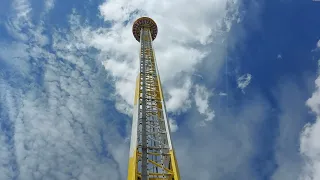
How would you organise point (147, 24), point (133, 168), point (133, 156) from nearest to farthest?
point (133, 168), point (133, 156), point (147, 24)

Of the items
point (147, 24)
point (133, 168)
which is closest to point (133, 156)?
point (133, 168)

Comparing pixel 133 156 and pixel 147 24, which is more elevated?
pixel 147 24

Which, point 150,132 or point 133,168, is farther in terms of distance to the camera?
point 150,132

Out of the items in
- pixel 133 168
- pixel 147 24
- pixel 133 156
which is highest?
pixel 147 24

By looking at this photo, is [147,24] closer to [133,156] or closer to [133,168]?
[133,156]

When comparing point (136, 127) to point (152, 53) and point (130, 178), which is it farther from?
point (152, 53)

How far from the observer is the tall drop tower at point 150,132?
17.0 meters

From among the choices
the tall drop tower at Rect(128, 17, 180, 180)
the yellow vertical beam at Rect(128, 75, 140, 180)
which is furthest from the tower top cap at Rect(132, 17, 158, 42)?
the yellow vertical beam at Rect(128, 75, 140, 180)

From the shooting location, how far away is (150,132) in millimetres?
20031

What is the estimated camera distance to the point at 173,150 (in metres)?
18.2

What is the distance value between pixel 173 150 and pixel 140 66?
1292 cm

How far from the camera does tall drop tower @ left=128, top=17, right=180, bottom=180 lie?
55.9ft

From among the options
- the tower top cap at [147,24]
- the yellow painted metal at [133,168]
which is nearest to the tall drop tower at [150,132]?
the yellow painted metal at [133,168]

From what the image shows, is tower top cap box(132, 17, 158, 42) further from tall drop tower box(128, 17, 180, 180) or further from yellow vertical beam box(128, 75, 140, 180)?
yellow vertical beam box(128, 75, 140, 180)
